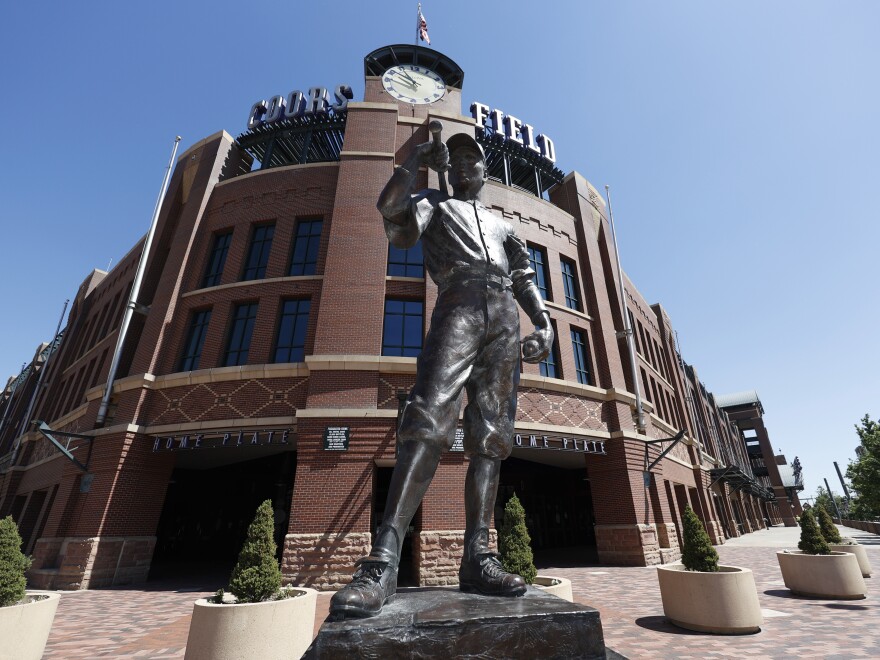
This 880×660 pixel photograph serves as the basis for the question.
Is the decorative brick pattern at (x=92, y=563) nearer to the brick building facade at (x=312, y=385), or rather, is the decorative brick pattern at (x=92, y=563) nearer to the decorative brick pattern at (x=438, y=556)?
the brick building facade at (x=312, y=385)

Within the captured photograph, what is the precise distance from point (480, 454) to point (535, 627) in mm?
1197

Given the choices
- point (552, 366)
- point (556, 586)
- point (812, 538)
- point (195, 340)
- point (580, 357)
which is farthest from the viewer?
point (580, 357)

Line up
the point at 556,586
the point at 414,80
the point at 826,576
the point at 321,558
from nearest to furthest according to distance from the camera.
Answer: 1. the point at 556,586
2. the point at 826,576
3. the point at 321,558
4. the point at 414,80

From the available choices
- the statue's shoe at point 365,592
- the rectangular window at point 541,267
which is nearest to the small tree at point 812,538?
the statue's shoe at point 365,592

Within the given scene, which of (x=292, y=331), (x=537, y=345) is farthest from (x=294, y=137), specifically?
(x=537, y=345)

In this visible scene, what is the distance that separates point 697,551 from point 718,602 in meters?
0.65

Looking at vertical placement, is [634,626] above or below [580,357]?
below

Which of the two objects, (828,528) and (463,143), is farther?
(828,528)

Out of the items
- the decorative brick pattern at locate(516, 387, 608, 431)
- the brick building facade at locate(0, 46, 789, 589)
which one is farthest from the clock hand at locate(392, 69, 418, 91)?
the decorative brick pattern at locate(516, 387, 608, 431)

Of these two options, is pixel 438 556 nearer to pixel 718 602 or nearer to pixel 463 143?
pixel 718 602

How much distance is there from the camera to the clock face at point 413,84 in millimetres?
17844

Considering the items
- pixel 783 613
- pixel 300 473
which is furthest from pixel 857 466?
pixel 300 473

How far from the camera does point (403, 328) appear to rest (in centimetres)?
1369

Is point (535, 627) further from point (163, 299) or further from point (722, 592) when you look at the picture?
point (163, 299)
